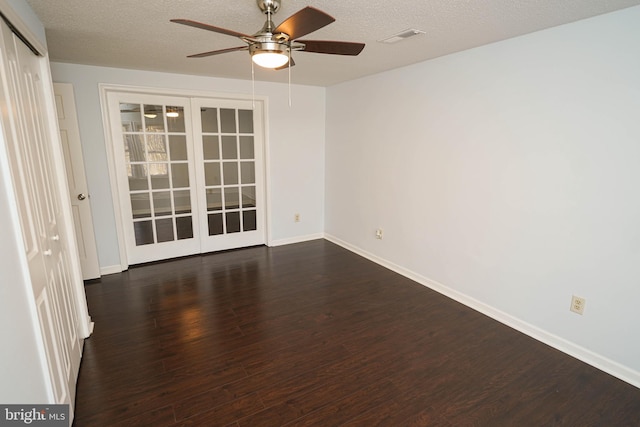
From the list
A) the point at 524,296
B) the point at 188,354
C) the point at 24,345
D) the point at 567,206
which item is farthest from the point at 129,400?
the point at 567,206

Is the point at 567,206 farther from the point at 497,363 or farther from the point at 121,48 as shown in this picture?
the point at 121,48

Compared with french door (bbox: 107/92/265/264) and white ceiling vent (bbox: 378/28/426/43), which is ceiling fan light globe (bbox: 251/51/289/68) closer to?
white ceiling vent (bbox: 378/28/426/43)

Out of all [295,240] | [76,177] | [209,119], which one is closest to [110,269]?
[76,177]

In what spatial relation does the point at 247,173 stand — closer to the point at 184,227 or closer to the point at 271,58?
the point at 184,227

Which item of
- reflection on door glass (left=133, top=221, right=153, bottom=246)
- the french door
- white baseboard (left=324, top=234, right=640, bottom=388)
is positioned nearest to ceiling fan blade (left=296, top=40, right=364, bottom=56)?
white baseboard (left=324, top=234, right=640, bottom=388)

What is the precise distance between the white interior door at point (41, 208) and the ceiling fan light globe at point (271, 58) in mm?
1107

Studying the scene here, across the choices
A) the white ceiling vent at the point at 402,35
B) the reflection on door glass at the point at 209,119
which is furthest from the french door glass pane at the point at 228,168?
the white ceiling vent at the point at 402,35

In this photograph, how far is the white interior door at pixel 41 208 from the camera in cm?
144

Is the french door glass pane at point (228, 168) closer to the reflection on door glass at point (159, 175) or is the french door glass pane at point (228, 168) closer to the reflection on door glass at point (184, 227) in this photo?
the reflection on door glass at point (184, 227)

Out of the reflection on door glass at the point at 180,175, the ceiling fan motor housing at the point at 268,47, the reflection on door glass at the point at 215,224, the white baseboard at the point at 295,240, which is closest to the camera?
the ceiling fan motor housing at the point at 268,47

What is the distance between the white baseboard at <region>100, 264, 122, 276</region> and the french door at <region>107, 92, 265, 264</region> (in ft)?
0.57

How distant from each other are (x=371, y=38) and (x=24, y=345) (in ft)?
9.02

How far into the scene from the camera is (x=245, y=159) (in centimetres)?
453

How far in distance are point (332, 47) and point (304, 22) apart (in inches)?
18.1
